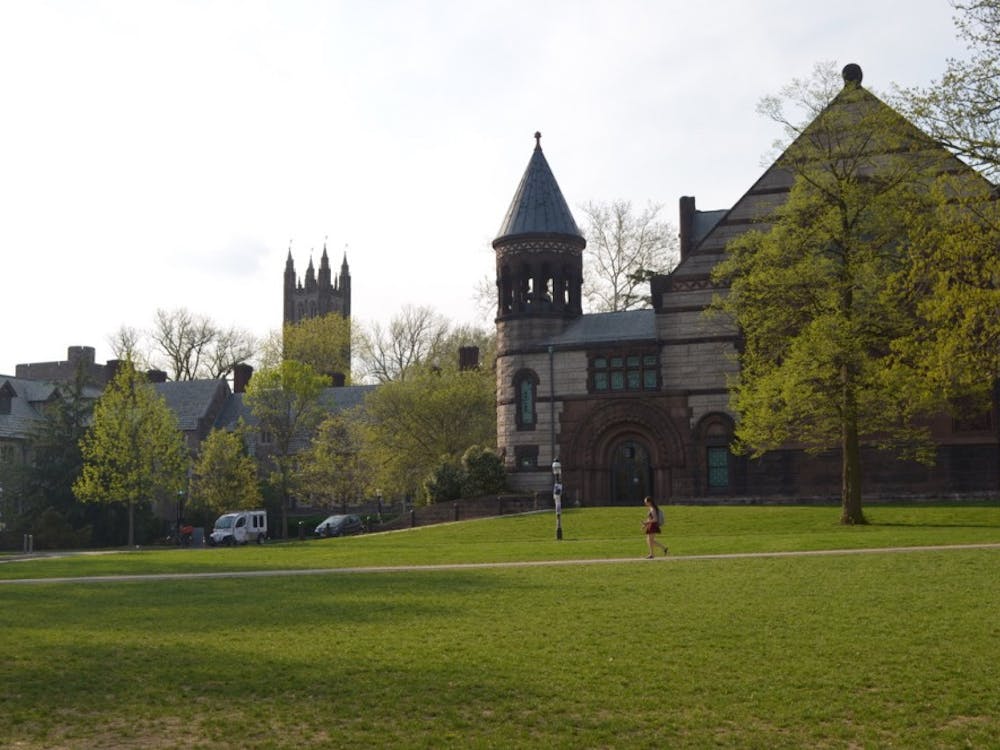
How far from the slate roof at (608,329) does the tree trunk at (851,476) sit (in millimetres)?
16292

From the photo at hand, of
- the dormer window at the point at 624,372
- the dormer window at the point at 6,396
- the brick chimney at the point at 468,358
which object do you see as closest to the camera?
the dormer window at the point at 624,372

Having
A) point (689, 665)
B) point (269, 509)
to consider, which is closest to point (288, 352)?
point (269, 509)

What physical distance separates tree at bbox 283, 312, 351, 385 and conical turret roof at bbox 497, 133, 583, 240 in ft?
141

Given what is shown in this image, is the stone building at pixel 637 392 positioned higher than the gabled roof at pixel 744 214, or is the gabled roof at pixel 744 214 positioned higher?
the gabled roof at pixel 744 214

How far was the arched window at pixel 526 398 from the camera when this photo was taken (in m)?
53.0

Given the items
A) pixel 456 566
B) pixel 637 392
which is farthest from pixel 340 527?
pixel 456 566

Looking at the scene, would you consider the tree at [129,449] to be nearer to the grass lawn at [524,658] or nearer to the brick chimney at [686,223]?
the brick chimney at [686,223]

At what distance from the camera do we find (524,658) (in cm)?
1324

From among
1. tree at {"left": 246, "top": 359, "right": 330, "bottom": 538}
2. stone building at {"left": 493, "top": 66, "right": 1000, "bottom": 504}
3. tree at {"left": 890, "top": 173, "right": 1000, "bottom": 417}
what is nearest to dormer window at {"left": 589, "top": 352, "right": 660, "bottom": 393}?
stone building at {"left": 493, "top": 66, "right": 1000, "bottom": 504}

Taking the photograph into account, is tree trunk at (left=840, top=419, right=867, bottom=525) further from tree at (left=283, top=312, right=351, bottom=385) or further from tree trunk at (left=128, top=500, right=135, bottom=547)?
tree at (left=283, top=312, right=351, bottom=385)

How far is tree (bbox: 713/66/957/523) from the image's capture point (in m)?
34.1

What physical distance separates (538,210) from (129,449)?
80.3 feet

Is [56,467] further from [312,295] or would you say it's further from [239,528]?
[312,295]

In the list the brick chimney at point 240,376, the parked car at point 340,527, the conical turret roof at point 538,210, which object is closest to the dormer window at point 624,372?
the conical turret roof at point 538,210
